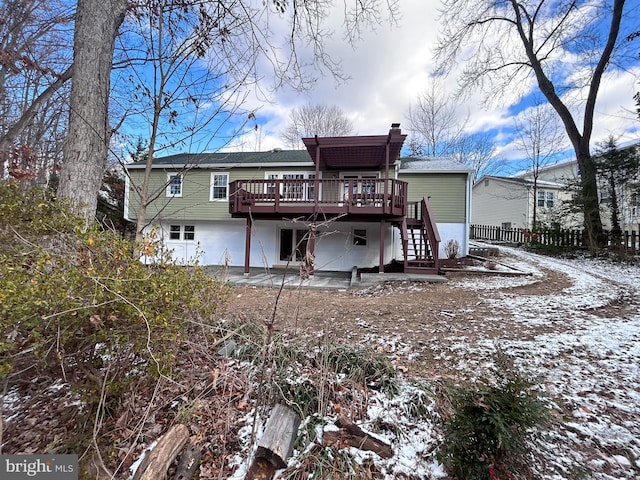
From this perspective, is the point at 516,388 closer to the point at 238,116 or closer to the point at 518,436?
the point at 518,436

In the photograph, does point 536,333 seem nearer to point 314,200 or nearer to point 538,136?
point 314,200

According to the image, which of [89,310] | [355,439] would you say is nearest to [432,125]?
[355,439]

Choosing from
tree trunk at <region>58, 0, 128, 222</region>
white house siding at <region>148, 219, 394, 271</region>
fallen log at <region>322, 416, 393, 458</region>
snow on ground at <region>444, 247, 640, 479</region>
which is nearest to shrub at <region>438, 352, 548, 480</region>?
snow on ground at <region>444, 247, 640, 479</region>

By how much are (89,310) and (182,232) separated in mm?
12621

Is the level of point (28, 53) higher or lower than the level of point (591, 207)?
higher

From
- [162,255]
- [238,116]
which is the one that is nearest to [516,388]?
[162,255]

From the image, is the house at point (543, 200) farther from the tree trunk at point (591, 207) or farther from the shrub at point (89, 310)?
the shrub at point (89, 310)

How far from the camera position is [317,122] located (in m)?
24.0

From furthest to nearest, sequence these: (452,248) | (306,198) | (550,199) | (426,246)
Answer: (550,199) < (452,248) < (306,198) < (426,246)

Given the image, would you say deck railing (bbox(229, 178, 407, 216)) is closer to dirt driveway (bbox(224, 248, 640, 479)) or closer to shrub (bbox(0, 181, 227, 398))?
dirt driveway (bbox(224, 248, 640, 479))

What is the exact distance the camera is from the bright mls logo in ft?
5.47

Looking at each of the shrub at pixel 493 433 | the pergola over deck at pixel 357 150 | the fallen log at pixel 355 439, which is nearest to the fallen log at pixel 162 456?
the fallen log at pixel 355 439

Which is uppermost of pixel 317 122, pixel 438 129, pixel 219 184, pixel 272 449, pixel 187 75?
pixel 317 122

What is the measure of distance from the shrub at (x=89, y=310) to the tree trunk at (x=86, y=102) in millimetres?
1478
